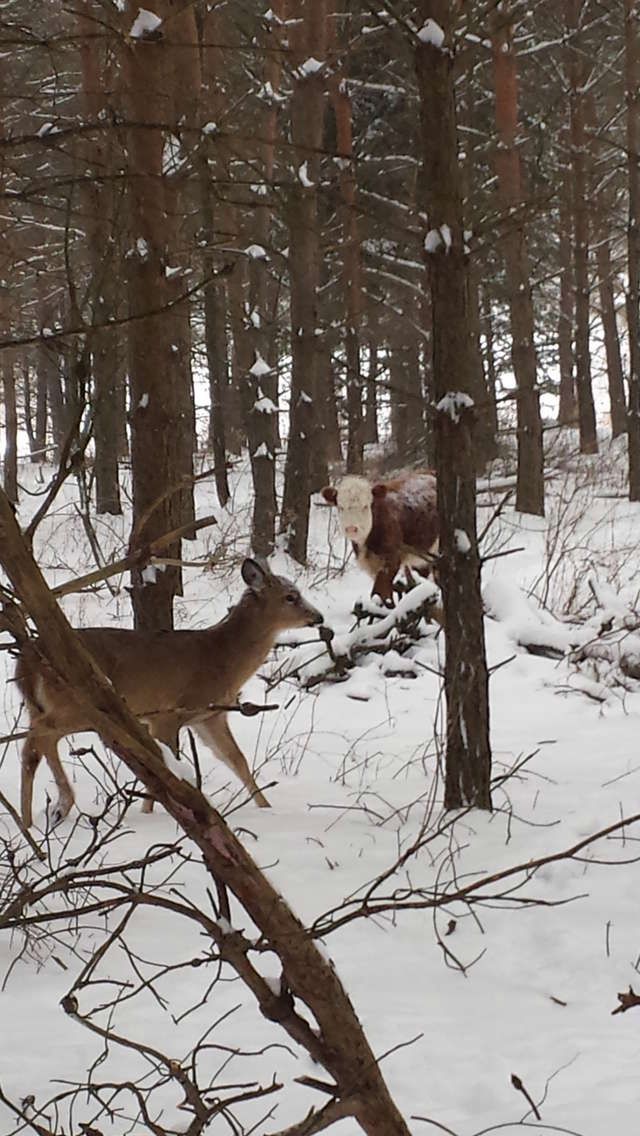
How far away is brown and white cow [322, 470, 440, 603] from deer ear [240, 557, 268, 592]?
4.06 meters

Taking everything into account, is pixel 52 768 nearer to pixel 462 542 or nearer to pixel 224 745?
pixel 224 745

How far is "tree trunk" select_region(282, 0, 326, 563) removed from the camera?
13.1 metres

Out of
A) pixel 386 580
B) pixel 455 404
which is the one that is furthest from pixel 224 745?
pixel 386 580

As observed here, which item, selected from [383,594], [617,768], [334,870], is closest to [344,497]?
[383,594]

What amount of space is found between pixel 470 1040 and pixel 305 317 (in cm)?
1156

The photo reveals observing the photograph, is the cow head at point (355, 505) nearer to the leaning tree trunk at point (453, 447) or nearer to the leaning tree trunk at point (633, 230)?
the leaning tree trunk at point (453, 447)

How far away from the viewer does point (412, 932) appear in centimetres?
401

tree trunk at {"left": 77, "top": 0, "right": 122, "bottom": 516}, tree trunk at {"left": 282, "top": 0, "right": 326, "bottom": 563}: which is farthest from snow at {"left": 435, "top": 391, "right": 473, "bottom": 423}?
tree trunk at {"left": 282, "top": 0, "right": 326, "bottom": 563}

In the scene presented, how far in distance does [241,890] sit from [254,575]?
5.18 metres

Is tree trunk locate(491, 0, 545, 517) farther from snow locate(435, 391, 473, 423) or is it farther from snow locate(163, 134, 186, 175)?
snow locate(435, 391, 473, 423)

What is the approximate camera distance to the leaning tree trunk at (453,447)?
5.12 meters

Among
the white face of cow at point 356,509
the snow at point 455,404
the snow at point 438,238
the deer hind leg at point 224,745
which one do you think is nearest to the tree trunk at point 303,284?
the white face of cow at point 356,509

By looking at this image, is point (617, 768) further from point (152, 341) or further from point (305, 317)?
point (305, 317)

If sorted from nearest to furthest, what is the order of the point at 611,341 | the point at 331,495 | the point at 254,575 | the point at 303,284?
the point at 254,575 → the point at 331,495 → the point at 303,284 → the point at 611,341
